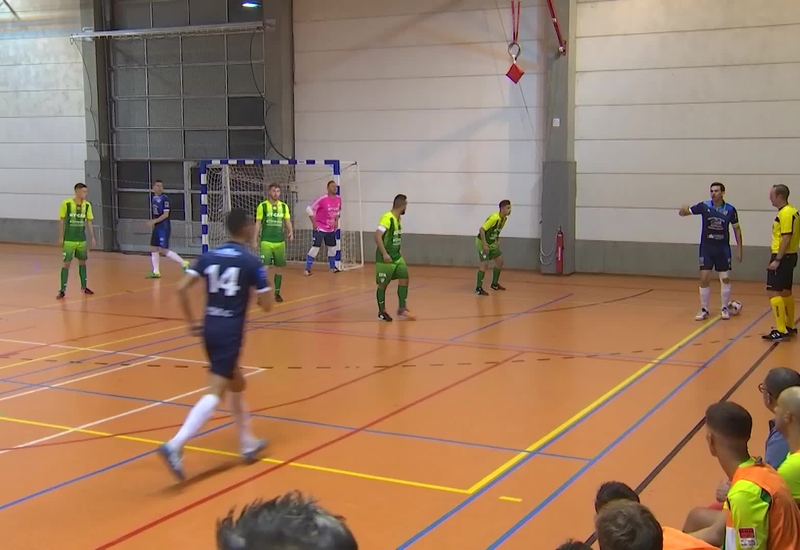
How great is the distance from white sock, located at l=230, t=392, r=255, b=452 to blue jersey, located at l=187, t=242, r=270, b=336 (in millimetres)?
513

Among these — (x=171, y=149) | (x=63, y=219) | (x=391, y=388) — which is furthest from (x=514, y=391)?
(x=171, y=149)

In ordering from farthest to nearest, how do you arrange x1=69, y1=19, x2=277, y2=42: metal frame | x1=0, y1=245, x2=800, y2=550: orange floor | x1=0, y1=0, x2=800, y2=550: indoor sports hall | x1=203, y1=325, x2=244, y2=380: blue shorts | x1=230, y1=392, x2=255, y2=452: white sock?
x1=69, y1=19, x2=277, y2=42: metal frame
x1=230, y1=392, x2=255, y2=452: white sock
x1=203, y1=325, x2=244, y2=380: blue shorts
x1=0, y1=0, x2=800, y2=550: indoor sports hall
x1=0, y1=245, x2=800, y2=550: orange floor

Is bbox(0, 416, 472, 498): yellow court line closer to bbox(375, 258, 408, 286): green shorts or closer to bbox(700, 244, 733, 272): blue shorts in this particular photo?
bbox(375, 258, 408, 286): green shorts

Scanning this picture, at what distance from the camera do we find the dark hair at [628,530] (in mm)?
2883

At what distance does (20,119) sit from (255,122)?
27.0ft

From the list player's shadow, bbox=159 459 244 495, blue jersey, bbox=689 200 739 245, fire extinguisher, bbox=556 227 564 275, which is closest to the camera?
player's shadow, bbox=159 459 244 495

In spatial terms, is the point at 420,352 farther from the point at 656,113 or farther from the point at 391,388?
the point at 656,113

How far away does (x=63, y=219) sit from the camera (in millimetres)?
14867

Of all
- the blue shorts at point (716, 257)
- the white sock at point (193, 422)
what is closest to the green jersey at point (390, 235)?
the blue shorts at point (716, 257)

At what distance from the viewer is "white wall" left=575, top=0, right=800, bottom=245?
16.8m

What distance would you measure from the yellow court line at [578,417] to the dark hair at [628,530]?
297 centimetres

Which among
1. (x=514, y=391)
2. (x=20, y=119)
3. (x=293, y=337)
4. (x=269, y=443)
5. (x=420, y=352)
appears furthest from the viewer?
(x=20, y=119)

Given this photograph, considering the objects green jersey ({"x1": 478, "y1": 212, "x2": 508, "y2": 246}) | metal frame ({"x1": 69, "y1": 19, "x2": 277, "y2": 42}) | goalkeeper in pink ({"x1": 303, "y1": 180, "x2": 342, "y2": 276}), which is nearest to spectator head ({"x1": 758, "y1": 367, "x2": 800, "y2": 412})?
green jersey ({"x1": 478, "y1": 212, "x2": 508, "y2": 246})

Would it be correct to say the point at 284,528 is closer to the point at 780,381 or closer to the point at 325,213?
the point at 780,381
